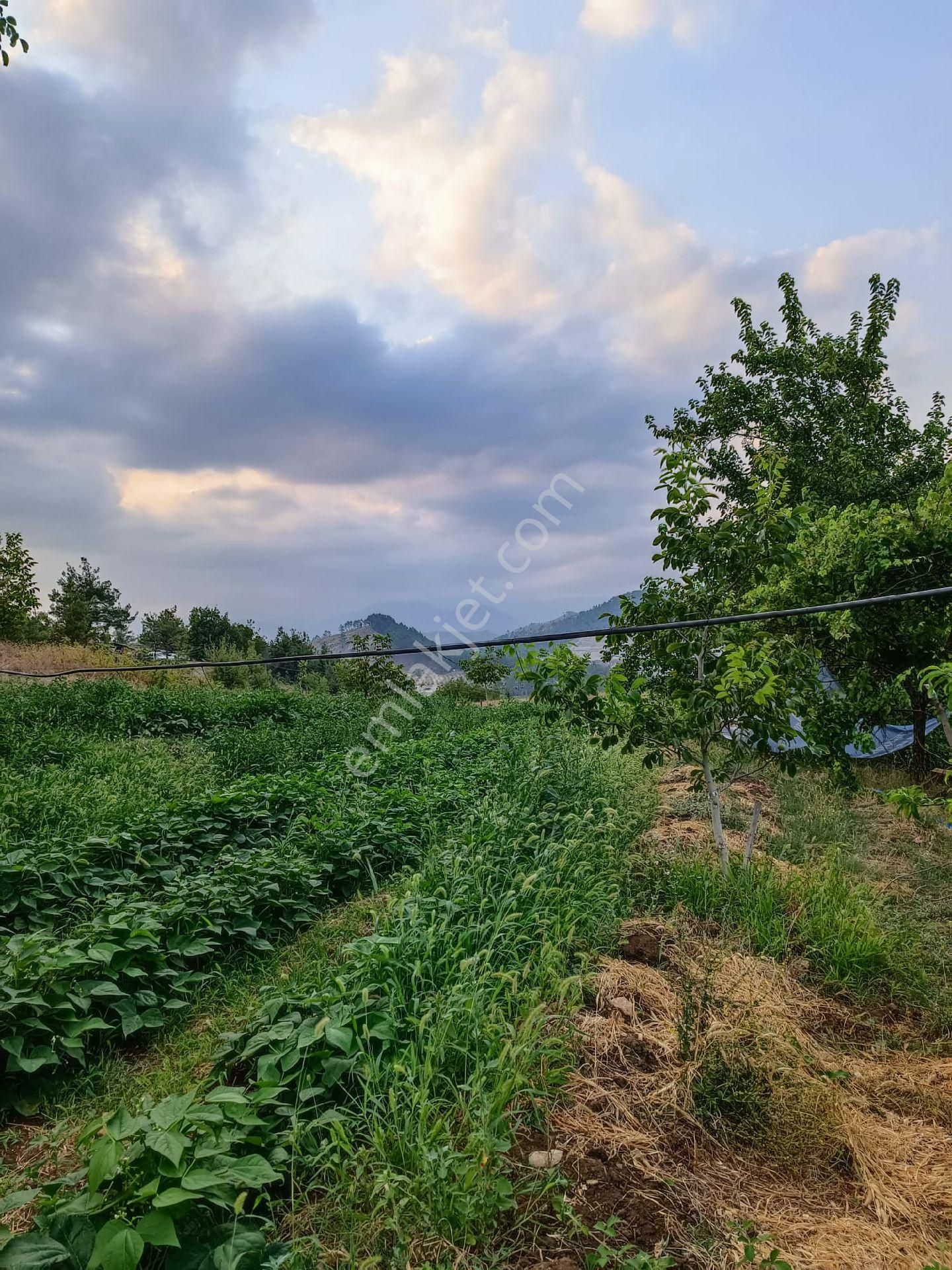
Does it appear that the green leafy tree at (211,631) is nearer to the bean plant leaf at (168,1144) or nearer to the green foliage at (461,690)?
the green foliage at (461,690)

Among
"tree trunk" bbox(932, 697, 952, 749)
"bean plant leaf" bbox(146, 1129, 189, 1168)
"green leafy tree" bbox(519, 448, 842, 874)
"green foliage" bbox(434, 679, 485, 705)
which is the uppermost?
"green leafy tree" bbox(519, 448, 842, 874)

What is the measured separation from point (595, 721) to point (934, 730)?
6914mm

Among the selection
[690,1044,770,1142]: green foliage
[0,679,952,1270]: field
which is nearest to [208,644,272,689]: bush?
[0,679,952,1270]: field

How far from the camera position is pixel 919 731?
26.9ft

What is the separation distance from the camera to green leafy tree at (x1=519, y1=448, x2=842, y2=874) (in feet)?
12.6

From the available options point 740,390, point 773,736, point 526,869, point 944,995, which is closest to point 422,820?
point 526,869

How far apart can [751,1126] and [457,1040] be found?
3.29 feet

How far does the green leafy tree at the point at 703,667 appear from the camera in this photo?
3.84 meters

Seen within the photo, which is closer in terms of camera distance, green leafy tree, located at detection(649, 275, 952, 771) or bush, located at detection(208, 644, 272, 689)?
green leafy tree, located at detection(649, 275, 952, 771)

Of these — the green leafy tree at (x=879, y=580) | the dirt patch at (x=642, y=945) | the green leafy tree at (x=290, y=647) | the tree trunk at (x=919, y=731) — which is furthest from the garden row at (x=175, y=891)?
the green leafy tree at (x=290, y=647)

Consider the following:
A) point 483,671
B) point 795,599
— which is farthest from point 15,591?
point 795,599

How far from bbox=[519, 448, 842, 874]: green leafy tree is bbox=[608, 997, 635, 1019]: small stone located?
1.43 meters

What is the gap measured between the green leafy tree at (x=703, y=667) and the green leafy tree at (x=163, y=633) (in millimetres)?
34481

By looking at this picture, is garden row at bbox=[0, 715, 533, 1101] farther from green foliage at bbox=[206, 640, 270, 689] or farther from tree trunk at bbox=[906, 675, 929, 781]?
green foliage at bbox=[206, 640, 270, 689]
